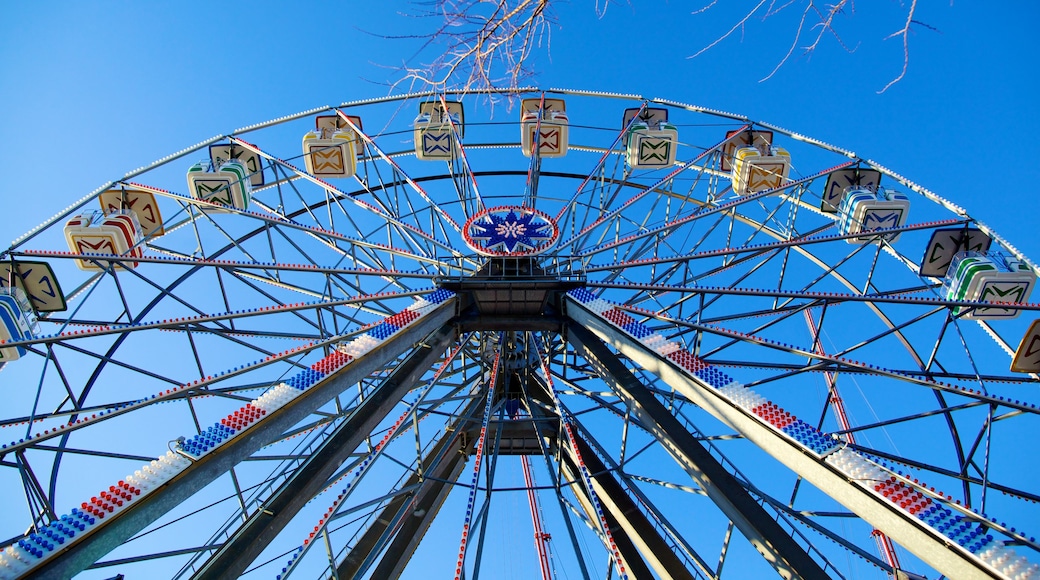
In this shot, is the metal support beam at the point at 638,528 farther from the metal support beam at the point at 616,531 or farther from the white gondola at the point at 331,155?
the white gondola at the point at 331,155

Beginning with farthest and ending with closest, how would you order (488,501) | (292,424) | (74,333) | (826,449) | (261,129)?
(261,129) → (488,501) → (74,333) → (292,424) → (826,449)

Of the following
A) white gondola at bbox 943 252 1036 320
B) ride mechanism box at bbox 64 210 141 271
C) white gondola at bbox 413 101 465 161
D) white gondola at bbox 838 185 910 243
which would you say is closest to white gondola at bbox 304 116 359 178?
white gondola at bbox 413 101 465 161

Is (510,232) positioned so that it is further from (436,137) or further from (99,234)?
(99,234)

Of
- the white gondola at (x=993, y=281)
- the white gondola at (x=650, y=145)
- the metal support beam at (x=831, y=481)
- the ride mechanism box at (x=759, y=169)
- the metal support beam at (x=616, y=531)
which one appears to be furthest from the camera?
the white gondola at (x=650, y=145)

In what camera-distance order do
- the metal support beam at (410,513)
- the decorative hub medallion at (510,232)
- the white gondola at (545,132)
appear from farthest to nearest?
the white gondola at (545,132) → the decorative hub medallion at (510,232) → the metal support beam at (410,513)

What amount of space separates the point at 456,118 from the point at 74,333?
390 inches

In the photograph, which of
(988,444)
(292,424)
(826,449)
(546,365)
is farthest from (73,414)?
(988,444)

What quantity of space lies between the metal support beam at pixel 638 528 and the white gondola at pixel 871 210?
641 cm

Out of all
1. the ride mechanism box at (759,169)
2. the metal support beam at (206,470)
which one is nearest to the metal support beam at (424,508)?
the metal support beam at (206,470)

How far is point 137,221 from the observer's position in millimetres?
13531

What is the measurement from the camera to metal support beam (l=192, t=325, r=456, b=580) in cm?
698

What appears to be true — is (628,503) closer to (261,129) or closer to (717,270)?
(717,270)

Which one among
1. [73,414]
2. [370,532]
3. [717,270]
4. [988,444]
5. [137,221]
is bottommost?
[370,532]

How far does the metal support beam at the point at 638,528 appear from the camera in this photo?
33.3 ft
